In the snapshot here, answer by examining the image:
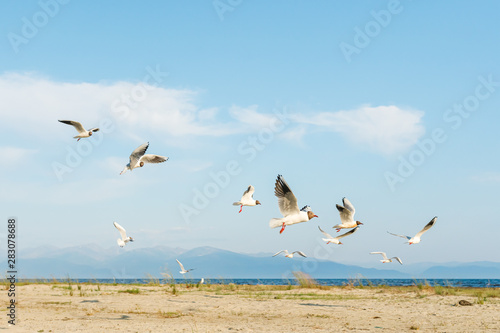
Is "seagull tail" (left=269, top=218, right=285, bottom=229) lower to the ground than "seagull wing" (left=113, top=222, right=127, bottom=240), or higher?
lower

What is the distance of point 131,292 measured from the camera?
74.4ft

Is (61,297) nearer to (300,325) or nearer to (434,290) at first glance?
(300,325)

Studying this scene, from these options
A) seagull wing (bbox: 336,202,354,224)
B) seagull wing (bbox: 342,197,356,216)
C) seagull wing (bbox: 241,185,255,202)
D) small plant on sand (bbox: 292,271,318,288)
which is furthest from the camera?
small plant on sand (bbox: 292,271,318,288)

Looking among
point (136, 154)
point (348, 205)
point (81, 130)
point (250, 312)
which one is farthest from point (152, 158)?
point (348, 205)

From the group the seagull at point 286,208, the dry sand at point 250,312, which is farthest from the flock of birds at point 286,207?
the dry sand at point 250,312

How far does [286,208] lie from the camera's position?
14.7 meters

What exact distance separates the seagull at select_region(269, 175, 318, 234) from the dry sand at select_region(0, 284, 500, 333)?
2.70 m

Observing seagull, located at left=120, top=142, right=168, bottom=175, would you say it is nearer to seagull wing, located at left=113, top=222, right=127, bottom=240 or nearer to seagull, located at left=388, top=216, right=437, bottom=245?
seagull wing, located at left=113, top=222, right=127, bottom=240

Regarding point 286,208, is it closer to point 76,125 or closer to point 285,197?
point 285,197

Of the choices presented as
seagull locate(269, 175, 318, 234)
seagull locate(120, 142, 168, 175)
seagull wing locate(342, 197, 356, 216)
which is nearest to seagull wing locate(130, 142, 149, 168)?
seagull locate(120, 142, 168, 175)

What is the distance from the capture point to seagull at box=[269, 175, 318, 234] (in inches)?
564

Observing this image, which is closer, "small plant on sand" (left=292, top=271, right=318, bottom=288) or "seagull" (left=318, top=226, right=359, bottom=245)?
"seagull" (left=318, top=226, right=359, bottom=245)

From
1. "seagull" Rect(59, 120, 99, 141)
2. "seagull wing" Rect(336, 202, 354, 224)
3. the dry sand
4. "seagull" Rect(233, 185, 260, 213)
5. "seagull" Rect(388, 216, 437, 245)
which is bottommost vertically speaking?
the dry sand

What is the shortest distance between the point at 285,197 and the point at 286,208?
48 cm
